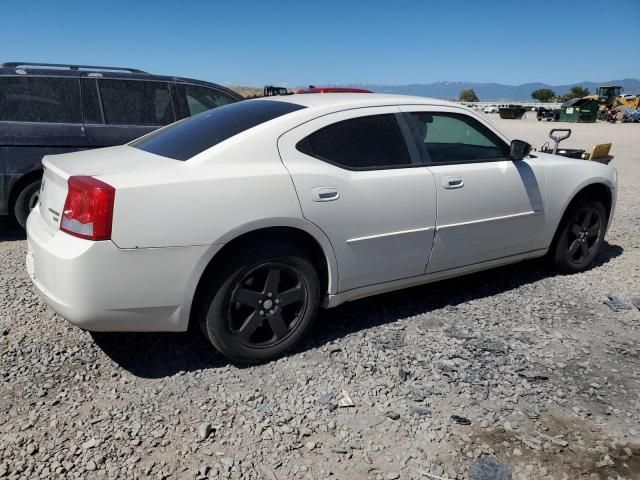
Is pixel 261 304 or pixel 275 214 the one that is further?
pixel 261 304

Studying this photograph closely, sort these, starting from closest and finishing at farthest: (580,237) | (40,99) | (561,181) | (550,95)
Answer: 1. (561,181)
2. (580,237)
3. (40,99)
4. (550,95)

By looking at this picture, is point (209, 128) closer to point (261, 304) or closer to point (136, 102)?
point (261, 304)

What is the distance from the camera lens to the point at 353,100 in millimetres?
3717

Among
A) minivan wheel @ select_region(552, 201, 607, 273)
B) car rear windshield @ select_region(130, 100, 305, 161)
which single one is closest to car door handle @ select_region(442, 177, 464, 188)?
car rear windshield @ select_region(130, 100, 305, 161)

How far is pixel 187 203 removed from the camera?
2830 millimetres

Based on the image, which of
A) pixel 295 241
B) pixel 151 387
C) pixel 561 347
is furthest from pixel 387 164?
pixel 151 387

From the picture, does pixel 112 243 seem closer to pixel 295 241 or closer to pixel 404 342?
pixel 295 241

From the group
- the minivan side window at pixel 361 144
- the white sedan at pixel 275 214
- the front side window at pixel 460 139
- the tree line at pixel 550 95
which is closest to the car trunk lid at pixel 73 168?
the white sedan at pixel 275 214

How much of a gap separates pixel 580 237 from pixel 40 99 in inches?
226

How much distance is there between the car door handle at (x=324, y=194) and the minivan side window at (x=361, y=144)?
209 mm

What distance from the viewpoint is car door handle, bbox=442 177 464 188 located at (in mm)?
3799

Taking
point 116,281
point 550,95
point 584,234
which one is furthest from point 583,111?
point 550,95

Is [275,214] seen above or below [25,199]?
above

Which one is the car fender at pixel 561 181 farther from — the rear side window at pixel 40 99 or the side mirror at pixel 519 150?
the rear side window at pixel 40 99
